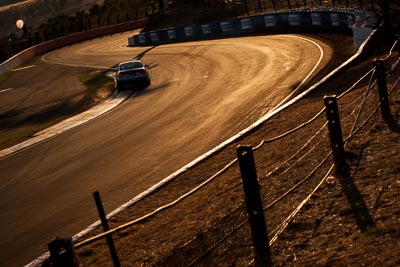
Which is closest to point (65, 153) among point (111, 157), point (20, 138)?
point (111, 157)

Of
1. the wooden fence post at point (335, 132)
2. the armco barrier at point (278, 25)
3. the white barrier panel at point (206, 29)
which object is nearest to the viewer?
the wooden fence post at point (335, 132)

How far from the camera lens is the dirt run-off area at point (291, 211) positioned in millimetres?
8180

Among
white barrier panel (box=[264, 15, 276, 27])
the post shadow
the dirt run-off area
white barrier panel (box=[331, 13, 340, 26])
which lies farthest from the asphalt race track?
white barrier panel (box=[264, 15, 276, 27])

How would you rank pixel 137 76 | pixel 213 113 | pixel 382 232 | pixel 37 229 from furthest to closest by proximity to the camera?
pixel 137 76, pixel 213 113, pixel 37 229, pixel 382 232

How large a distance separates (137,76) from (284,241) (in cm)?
2251

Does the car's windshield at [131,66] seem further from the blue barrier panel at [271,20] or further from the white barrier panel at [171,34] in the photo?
the white barrier panel at [171,34]

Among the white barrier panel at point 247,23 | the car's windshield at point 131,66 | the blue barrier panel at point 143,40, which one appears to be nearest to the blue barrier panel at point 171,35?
the blue barrier panel at point 143,40

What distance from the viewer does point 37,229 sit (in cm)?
1288

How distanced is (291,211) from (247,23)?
37727mm

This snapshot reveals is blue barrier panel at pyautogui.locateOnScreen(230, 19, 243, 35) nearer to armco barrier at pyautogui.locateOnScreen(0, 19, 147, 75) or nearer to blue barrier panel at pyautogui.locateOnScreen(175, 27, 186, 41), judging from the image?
blue barrier panel at pyautogui.locateOnScreen(175, 27, 186, 41)

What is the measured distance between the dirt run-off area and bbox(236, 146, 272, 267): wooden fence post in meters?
0.12

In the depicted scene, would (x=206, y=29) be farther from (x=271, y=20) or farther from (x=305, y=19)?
(x=305, y=19)

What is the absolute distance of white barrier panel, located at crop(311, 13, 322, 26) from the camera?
133ft

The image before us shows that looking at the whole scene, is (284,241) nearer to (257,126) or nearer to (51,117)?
(257,126)
